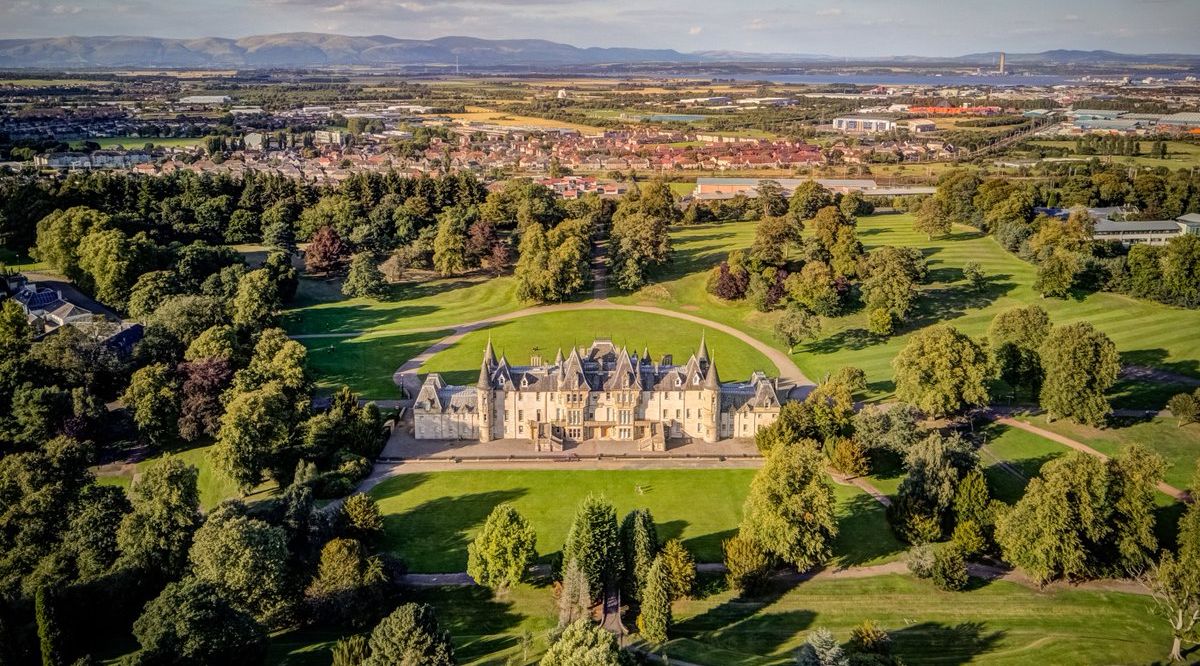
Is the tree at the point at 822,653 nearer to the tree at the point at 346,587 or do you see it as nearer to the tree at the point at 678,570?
the tree at the point at 678,570

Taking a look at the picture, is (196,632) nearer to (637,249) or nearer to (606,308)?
(606,308)

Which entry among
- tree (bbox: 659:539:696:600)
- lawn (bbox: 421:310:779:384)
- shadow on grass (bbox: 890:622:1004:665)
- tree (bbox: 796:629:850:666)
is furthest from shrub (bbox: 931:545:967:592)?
lawn (bbox: 421:310:779:384)

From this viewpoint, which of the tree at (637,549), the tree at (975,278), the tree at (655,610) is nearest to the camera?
the tree at (655,610)

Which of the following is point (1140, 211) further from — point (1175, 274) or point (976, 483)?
point (976, 483)

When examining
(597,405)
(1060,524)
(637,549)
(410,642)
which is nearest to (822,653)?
(637,549)

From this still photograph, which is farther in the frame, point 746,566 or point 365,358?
point 365,358

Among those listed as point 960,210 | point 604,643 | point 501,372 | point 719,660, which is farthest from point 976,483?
point 960,210

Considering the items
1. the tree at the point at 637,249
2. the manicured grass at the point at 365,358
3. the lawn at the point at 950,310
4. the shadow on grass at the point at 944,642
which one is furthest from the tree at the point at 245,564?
the tree at the point at 637,249
